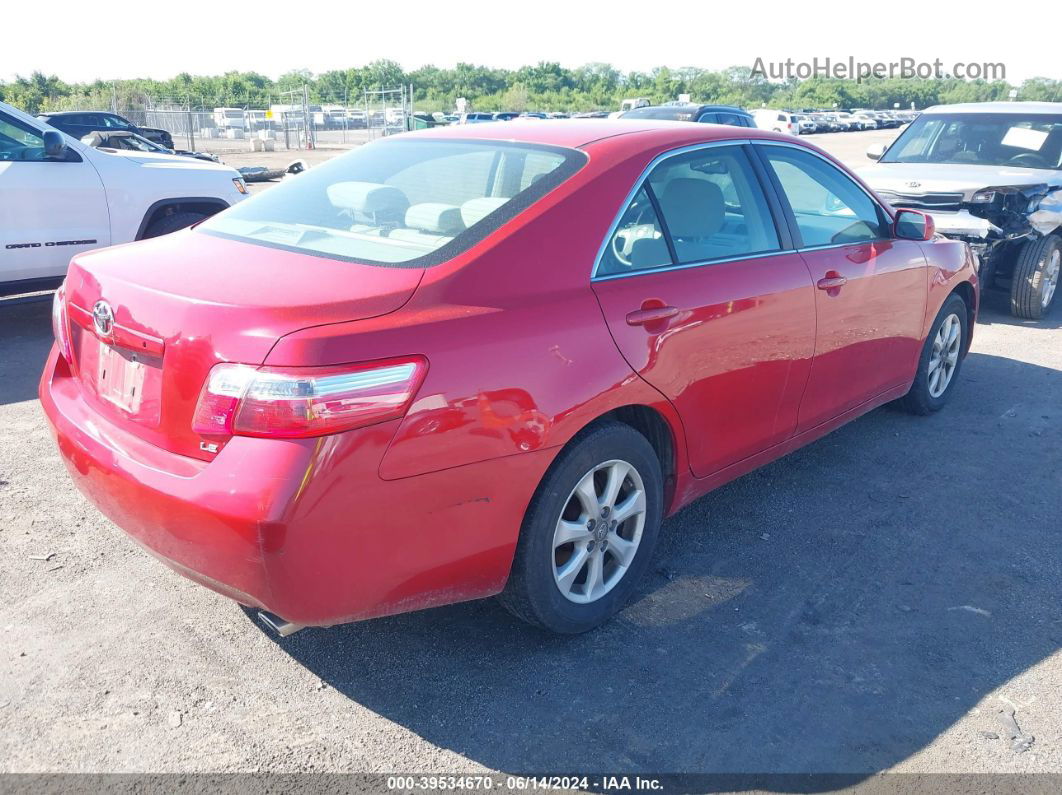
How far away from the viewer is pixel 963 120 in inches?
364

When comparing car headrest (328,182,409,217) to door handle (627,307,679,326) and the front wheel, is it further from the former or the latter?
the front wheel

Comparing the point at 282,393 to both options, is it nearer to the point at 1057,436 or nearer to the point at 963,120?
the point at 1057,436

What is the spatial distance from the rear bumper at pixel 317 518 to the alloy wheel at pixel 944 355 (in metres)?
3.48

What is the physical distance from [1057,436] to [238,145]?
34816 millimetres

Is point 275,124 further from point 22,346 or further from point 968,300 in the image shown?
A: point 968,300

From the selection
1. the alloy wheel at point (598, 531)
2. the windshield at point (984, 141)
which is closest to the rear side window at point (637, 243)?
the alloy wheel at point (598, 531)

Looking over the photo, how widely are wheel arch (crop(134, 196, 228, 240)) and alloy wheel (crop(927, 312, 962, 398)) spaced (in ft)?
18.3

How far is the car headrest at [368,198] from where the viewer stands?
3305 millimetres

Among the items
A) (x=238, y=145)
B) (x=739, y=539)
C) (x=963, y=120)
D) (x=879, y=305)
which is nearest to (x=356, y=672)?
(x=739, y=539)

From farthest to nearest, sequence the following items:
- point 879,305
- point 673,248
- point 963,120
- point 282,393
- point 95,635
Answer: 1. point 963,120
2. point 879,305
3. point 673,248
4. point 95,635
5. point 282,393

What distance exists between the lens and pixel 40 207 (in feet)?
22.1

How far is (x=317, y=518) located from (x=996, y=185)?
24.4ft

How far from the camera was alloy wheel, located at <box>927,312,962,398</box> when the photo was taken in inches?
212

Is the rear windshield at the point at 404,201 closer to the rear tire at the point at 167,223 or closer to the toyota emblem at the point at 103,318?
the toyota emblem at the point at 103,318
